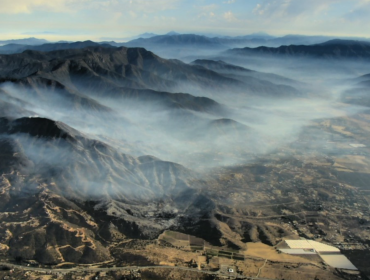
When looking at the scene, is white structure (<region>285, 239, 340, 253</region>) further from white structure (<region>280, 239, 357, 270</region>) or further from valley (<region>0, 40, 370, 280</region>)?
valley (<region>0, 40, 370, 280</region>)

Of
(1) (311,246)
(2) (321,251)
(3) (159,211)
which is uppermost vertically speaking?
(3) (159,211)

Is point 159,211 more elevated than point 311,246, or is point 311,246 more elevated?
point 159,211

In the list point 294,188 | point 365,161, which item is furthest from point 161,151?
point 365,161

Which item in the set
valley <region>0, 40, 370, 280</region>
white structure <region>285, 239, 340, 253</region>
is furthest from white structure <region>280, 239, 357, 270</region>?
valley <region>0, 40, 370, 280</region>

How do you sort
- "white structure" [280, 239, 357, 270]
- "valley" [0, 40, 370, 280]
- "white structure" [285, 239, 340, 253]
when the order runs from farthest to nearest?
1. "white structure" [285, 239, 340, 253]
2. "white structure" [280, 239, 357, 270]
3. "valley" [0, 40, 370, 280]

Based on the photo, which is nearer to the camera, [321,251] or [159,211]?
[321,251]

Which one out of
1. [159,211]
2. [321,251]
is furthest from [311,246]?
[159,211]

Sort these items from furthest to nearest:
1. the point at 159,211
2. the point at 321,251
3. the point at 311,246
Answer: the point at 159,211 → the point at 311,246 → the point at 321,251

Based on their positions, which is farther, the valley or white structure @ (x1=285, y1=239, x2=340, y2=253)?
white structure @ (x1=285, y1=239, x2=340, y2=253)

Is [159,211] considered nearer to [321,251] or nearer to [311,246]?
[311,246]

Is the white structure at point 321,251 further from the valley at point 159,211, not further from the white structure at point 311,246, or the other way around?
the valley at point 159,211

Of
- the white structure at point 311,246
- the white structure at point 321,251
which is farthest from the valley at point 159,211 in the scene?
the white structure at point 311,246
